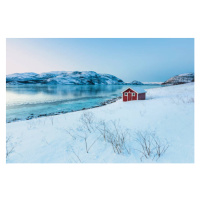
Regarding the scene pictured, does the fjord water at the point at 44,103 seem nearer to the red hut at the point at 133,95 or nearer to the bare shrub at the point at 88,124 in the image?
the red hut at the point at 133,95

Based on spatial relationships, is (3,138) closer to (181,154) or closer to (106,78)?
(181,154)

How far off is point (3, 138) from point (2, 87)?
1875 mm

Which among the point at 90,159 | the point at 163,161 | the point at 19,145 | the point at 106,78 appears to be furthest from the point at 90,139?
the point at 106,78

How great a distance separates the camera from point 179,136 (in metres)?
4.10

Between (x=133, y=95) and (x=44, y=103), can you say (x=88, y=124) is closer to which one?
(x=133, y=95)

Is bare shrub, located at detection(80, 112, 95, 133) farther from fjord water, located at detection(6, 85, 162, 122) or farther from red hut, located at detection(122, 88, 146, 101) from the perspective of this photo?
red hut, located at detection(122, 88, 146, 101)

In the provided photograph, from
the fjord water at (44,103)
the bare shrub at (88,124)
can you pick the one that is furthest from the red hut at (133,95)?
the bare shrub at (88,124)

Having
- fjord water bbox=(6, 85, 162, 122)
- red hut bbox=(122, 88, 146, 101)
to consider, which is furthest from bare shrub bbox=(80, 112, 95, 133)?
red hut bbox=(122, 88, 146, 101)

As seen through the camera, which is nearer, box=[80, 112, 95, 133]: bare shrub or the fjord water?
box=[80, 112, 95, 133]: bare shrub

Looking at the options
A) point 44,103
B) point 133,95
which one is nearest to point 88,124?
point 133,95

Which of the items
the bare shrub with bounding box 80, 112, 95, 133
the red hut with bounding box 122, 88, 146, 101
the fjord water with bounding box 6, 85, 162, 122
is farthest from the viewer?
the red hut with bounding box 122, 88, 146, 101

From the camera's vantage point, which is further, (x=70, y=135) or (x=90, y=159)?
(x=70, y=135)

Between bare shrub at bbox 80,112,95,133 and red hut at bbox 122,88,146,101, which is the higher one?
red hut at bbox 122,88,146,101

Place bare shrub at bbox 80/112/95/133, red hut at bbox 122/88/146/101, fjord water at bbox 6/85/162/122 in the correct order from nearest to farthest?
bare shrub at bbox 80/112/95/133 → fjord water at bbox 6/85/162/122 → red hut at bbox 122/88/146/101
